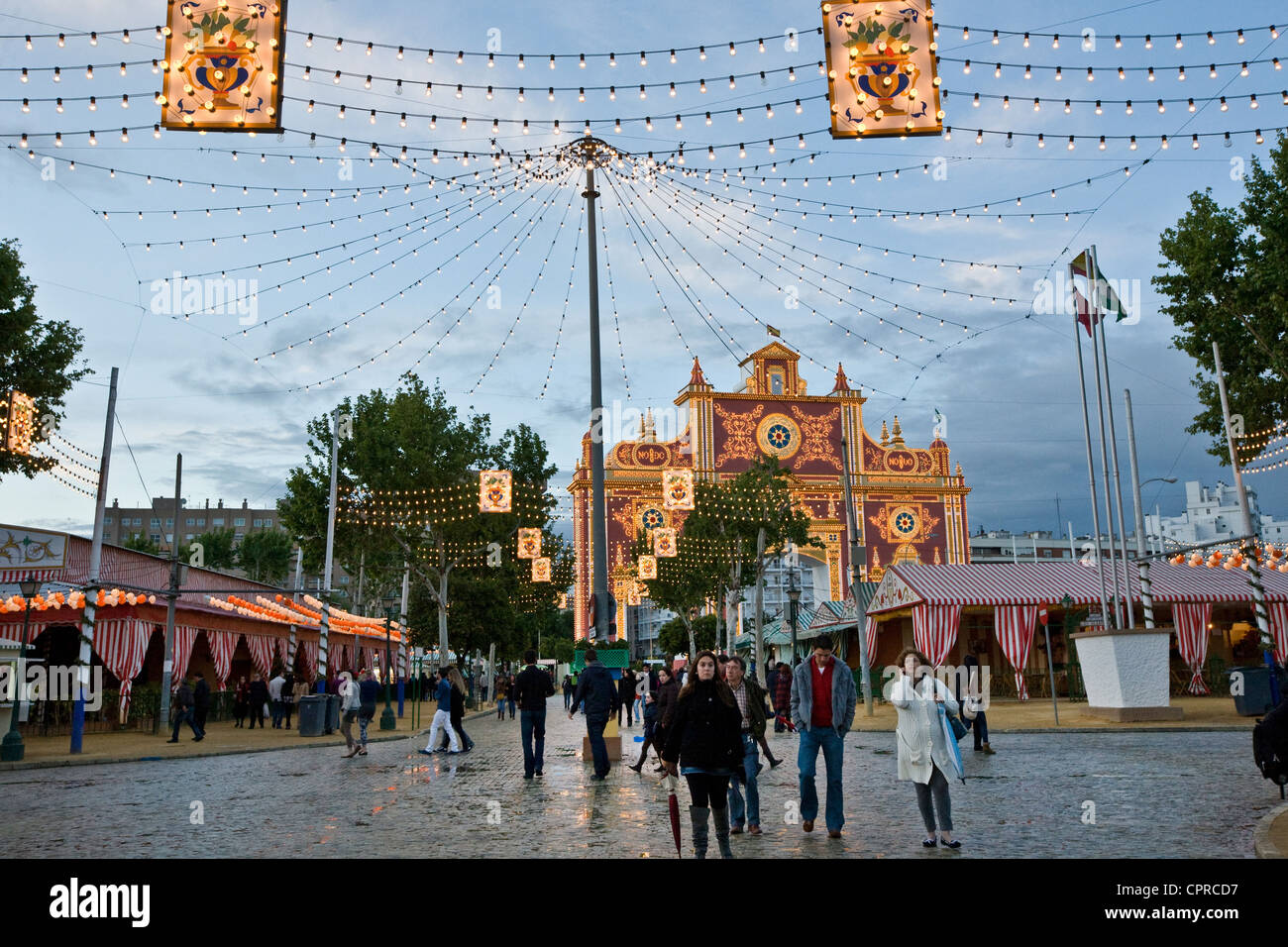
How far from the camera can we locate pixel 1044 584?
1352 inches

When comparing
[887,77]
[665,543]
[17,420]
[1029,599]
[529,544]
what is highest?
[887,77]

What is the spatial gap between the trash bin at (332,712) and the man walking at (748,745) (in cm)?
1907

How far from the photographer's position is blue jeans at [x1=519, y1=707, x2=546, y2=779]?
1526 centimetres

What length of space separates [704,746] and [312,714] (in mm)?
21603

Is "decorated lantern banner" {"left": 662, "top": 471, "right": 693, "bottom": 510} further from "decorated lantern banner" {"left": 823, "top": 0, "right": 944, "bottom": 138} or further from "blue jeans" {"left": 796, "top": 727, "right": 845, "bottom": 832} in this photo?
"blue jeans" {"left": 796, "top": 727, "right": 845, "bottom": 832}

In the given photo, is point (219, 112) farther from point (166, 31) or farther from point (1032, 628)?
point (1032, 628)

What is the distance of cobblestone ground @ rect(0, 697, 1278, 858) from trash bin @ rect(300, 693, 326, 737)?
7834 millimetres

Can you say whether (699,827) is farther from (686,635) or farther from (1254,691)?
(686,635)

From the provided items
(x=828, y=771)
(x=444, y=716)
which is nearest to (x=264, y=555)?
(x=444, y=716)

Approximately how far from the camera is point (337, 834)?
968 cm

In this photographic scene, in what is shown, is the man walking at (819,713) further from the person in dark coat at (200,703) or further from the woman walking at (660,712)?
the person in dark coat at (200,703)

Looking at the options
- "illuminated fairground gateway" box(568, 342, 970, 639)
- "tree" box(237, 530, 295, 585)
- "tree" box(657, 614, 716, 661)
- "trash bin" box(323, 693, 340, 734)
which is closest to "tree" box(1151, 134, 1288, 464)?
"trash bin" box(323, 693, 340, 734)

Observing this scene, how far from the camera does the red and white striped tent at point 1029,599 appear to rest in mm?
32750
